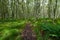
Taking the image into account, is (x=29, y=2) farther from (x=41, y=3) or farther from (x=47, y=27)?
(x=47, y=27)

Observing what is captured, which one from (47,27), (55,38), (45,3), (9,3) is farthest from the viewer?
(45,3)

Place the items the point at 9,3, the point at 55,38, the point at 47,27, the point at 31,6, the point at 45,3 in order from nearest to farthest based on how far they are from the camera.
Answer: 1. the point at 55,38
2. the point at 47,27
3. the point at 9,3
4. the point at 45,3
5. the point at 31,6

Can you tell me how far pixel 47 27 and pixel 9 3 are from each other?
85.6ft

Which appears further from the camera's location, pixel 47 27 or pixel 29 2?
pixel 29 2

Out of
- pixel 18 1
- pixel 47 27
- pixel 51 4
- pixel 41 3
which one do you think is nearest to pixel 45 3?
pixel 41 3

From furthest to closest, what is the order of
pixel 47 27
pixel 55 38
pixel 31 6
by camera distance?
pixel 31 6 < pixel 47 27 < pixel 55 38

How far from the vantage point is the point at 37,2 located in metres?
34.7

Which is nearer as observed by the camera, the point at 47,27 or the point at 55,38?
the point at 55,38

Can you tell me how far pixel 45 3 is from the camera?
36281mm

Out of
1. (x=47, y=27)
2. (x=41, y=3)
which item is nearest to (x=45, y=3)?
(x=41, y=3)

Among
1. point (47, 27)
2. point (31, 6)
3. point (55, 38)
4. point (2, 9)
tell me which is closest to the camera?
point (55, 38)

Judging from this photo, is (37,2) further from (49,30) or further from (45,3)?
(49,30)

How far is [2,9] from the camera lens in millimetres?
31203

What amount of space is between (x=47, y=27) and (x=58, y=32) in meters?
0.74
